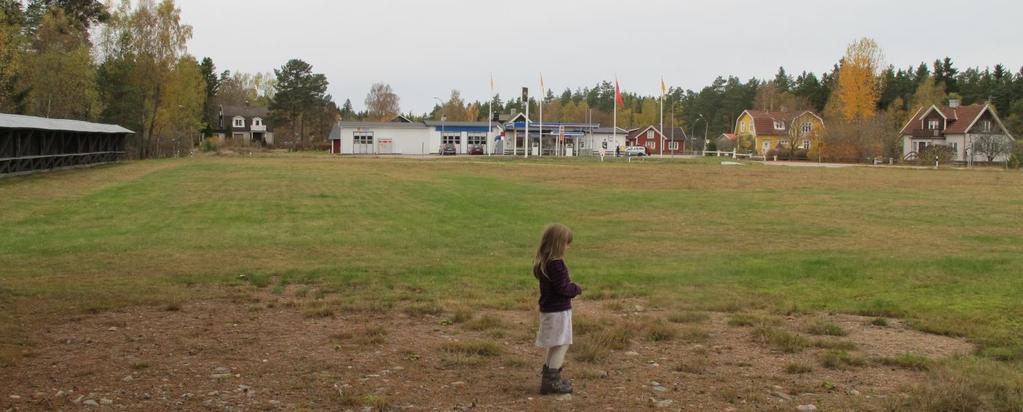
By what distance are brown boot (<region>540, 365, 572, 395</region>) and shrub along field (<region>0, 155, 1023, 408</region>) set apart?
2646 millimetres

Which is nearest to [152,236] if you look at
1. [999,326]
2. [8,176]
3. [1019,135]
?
[999,326]

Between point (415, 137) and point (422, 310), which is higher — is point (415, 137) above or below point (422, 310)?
above

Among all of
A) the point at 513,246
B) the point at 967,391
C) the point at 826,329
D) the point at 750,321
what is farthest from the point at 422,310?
the point at 513,246

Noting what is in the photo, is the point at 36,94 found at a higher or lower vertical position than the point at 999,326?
higher

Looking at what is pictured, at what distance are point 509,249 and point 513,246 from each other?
46 centimetres

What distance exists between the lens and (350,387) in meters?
6.34

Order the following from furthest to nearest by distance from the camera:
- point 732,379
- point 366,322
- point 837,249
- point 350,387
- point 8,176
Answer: point 8,176 < point 837,249 < point 366,322 < point 732,379 < point 350,387

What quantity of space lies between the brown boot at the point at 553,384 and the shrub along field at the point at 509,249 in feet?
8.68

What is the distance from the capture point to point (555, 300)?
21.6 ft

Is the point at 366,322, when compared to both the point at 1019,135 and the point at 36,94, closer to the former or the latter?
the point at 36,94

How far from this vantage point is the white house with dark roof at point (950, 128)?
265ft

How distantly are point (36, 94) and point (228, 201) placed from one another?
43.2 meters

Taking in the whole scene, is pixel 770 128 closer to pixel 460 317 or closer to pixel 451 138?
pixel 451 138

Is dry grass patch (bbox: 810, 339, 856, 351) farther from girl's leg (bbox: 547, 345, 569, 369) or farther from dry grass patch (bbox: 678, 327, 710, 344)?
girl's leg (bbox: 547, 345, 569, 369)
